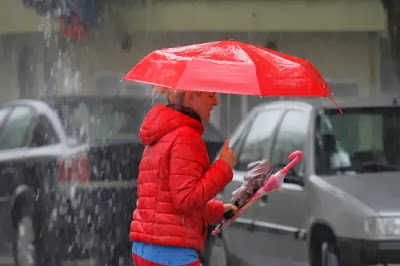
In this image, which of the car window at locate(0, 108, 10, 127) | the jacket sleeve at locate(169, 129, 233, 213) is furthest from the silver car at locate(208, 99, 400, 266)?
the jacket sleeve at locate(169, 129, 233, 213)

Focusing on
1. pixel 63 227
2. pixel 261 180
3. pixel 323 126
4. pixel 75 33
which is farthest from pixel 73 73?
pixel 261 180

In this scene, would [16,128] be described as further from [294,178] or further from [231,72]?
[231,72]

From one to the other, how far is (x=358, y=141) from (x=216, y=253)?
1718mm

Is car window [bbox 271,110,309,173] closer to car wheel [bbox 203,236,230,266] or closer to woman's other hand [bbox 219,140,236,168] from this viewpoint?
car wheel [bbox 203,236,230,266]

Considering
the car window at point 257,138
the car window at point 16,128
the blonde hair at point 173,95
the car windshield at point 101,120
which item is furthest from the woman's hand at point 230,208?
the car window at point 16,128

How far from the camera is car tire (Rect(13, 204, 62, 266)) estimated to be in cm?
1113

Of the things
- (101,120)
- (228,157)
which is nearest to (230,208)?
(228,157)

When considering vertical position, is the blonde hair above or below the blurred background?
above

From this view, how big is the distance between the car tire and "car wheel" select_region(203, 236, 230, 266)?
115cm

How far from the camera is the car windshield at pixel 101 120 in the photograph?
11062 millimetres

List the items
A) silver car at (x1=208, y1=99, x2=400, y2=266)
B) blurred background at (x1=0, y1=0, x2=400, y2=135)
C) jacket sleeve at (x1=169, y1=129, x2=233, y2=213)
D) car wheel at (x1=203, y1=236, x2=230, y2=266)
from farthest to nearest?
1. blurred background at (x1=0, y1=0, x2=400, y2=135)
2. car wheel at (x1=203, y1=236, x2=230, y2=266)
3. silver car at (x1=208, y1=99, x2=400, y2=266)
4. jacket sleeve at (x1=169, y1=129, x2=233, y2=213)

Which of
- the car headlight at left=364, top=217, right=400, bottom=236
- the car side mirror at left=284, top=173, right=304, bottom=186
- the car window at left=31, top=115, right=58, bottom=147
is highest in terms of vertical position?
the car window at left=31, top=115, right=58, bottom=147

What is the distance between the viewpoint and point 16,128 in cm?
1206

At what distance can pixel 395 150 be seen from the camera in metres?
10.1
